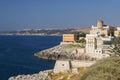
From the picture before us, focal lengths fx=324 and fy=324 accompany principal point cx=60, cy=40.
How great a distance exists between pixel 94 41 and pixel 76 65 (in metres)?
22.7

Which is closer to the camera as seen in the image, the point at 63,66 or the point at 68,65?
the point at 68,65

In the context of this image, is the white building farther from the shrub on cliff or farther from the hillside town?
the shrub on cliff

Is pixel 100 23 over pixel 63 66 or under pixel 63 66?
over

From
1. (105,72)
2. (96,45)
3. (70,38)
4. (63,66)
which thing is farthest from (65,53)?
(105,72)

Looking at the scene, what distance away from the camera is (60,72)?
23203 mm

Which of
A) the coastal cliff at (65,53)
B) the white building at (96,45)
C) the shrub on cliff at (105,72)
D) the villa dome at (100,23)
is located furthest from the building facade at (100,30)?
the shrub on cliff at (105,72)

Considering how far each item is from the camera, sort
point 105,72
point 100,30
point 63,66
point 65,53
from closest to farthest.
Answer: point 105,72 < point 63,66 < point 65,53 < point 100,30

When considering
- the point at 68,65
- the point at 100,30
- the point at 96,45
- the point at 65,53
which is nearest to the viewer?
the point at 68,65

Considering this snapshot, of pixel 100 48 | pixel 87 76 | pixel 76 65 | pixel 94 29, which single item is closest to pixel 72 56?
pixel 100 48

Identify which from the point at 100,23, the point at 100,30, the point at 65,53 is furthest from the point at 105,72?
the point at 100,23

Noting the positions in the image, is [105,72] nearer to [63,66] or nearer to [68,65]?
[68,65]

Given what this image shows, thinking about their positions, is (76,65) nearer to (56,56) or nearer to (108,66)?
(108,66)

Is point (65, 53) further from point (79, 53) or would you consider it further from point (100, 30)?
Result: point (100, 30)

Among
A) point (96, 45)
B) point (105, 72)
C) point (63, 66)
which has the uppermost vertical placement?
point (105, 72)
